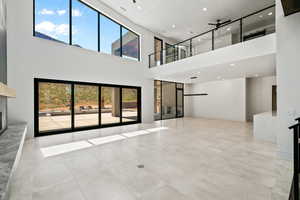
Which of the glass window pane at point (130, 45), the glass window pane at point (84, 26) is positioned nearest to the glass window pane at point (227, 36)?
the glass window pane at point (130, 45)

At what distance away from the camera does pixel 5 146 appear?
116 inches

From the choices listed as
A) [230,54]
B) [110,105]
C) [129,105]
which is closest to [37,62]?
[110,105]

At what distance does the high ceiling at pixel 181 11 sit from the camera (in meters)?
6.86

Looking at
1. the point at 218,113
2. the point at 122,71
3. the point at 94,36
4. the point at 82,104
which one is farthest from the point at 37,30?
the point at 218,113

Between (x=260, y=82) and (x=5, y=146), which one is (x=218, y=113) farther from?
(x=5, y=146)

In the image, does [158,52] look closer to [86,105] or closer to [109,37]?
[109,37]

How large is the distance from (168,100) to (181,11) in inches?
236

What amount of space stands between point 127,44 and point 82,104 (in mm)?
4402

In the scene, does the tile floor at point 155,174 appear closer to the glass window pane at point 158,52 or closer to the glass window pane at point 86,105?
the glass window pane at point 86,105

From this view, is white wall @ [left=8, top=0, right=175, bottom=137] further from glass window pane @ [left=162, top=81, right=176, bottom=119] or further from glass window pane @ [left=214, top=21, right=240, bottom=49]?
glass window pane @ [left=214, top=21, right=240, bottom=49]

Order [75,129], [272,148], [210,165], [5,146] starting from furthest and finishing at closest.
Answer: [75,129]
[272,148]
[210,165]
[5,146]

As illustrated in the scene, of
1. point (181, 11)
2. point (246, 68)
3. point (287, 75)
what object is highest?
point (181, 11)

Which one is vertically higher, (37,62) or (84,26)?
(84,26)

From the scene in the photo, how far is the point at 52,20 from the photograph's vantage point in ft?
20.4
